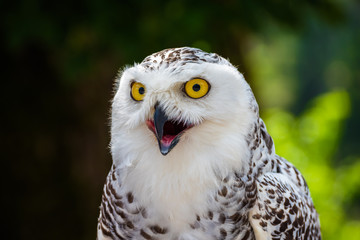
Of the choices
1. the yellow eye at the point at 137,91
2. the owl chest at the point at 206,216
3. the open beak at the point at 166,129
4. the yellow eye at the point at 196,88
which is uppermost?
the yellow eye at the point at 196,88

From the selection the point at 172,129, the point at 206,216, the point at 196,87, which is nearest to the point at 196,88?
the point at 196,87

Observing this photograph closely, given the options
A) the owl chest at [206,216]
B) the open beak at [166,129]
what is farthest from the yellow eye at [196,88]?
the owl chest at [206,216]

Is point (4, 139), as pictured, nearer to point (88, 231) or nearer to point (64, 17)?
point (88, 231)

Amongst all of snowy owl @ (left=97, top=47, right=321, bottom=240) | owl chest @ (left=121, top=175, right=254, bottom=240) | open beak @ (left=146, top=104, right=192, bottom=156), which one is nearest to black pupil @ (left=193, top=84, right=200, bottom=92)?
snowy owl @ (left=97, top=47, right=321, bottom=240)

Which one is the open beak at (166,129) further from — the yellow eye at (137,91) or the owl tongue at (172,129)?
the yellow eye at (137,91)

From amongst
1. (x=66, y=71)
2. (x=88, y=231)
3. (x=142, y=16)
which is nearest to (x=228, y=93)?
(x=142, y=16)

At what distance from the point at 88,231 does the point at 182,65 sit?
13.7 feet

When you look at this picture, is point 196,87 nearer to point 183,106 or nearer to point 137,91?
point 183,106

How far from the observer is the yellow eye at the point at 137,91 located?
203 cm

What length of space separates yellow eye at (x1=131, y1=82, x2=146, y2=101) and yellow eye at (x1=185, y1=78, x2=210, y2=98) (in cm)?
19

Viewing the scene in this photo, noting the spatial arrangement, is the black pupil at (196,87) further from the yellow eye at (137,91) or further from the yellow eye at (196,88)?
the yellow eye at (137,91)

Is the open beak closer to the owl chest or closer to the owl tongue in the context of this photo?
the owl tongue

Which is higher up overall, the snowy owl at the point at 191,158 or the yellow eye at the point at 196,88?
the yellow eye at the point at 196,88

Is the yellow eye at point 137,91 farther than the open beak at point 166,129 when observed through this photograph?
Yes
